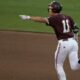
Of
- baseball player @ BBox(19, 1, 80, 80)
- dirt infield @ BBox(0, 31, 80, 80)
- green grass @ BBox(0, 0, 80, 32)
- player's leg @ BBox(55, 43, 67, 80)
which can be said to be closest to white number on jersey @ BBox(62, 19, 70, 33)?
baseball player @ BBox(19, 1, 80, 80)

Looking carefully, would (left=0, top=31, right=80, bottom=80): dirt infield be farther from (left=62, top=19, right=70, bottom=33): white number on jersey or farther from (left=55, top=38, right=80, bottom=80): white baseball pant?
(left=62, top=19, right=70, bottom=33): white number on jersey

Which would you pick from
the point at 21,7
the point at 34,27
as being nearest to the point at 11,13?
the point at 21,7

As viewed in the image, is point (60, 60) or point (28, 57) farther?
point (28, 57)

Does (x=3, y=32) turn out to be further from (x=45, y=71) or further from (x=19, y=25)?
(x=45, y=71)

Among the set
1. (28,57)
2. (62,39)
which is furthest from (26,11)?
(62,39)

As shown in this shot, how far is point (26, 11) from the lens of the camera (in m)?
17.6

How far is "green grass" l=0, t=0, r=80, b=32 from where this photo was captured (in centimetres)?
1500

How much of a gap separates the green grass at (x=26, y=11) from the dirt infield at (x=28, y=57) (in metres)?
1.03

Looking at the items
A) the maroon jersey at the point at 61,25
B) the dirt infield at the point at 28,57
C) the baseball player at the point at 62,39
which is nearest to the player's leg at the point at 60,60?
the baseball player at the point at 62,39

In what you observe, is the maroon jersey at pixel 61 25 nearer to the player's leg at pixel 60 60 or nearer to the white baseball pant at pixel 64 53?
the white baseball pant at pixel 64 53

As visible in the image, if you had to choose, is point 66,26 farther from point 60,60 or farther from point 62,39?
point 60,60

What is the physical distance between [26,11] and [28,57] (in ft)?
20.9

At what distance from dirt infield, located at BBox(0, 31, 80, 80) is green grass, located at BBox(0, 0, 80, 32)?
3.39ft

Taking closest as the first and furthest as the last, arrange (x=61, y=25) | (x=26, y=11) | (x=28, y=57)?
(x=61, y=25) → (x=28, y=57) → (x=26, y=11)
